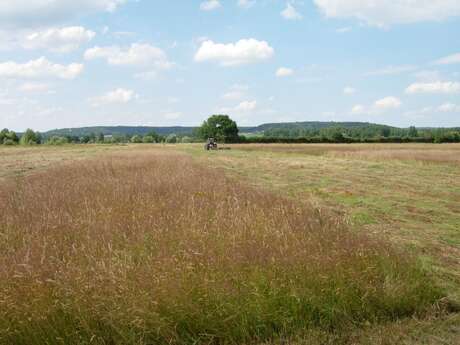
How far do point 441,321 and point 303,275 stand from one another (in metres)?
1.49

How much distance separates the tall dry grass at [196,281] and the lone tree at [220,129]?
98.9 meters

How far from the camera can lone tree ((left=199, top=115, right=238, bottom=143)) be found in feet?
347

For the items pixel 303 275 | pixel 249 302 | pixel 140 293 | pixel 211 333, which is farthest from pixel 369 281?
pixel 140 293

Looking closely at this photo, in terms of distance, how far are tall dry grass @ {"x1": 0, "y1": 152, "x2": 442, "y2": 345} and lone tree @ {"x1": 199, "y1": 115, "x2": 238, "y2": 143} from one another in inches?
3894

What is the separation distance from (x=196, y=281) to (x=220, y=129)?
4048 inches

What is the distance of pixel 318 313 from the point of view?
4.07 metres

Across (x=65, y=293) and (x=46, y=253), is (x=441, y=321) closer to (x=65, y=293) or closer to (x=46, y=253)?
(x=65, y=293)

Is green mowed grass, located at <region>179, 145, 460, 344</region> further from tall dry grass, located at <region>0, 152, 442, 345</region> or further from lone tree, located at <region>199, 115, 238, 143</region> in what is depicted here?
lone tree, located at <region>199, 115, 238, 143</region>

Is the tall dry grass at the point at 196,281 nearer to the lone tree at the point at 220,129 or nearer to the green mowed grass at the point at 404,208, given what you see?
the green mowed grass at the point at 404,208

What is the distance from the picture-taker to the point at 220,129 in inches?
4176

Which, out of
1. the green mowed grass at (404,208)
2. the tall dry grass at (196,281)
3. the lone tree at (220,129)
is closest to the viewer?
the tall dry grass at (196,281)

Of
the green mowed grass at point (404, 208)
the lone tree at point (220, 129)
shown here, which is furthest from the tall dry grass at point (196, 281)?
the lone tree at point (220, 129)

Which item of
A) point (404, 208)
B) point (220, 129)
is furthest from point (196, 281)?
point (220, 129)

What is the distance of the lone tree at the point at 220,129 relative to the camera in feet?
347
